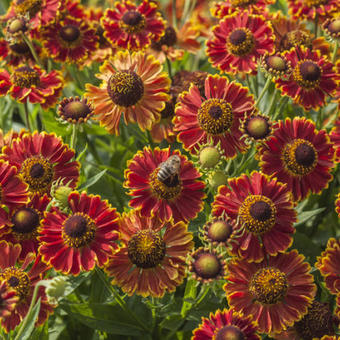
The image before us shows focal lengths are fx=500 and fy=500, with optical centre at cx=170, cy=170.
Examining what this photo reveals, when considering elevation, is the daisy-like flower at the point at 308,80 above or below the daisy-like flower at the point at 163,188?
above

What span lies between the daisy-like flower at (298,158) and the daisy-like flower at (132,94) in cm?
49

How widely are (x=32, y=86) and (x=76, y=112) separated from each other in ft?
1.33

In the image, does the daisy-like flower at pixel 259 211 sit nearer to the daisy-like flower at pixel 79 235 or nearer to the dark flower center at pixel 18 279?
the daisy-like flower at pixel 79 235

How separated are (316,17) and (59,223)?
170cm

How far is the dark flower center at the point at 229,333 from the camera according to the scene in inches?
57.7

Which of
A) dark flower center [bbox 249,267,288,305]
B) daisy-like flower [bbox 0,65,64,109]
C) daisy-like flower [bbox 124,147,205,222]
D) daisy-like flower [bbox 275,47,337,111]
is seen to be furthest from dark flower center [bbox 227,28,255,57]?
dark flower center [bbox 249,267,288,305]

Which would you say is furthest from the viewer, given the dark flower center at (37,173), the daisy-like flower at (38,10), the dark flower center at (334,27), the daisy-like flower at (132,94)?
the daisy-like flower at (38,10)

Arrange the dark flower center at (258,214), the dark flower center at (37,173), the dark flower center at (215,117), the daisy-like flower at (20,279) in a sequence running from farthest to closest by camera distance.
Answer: the dark flower center at (215,117) → the dark flower center at (37,173) → the dark flower center at (258,214) → the daisy-like flower at (20,279)

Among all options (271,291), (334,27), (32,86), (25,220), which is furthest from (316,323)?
(32,86)

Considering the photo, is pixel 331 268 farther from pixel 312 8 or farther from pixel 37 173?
pixel 312 8

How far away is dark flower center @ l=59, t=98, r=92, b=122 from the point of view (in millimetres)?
1900

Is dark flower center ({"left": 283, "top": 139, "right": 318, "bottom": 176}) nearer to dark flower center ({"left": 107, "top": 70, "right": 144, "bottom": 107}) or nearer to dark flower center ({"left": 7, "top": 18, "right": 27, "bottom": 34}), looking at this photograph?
dark flower center ({"left": 107, "top": 70, "right": 144, "bottom": 107})

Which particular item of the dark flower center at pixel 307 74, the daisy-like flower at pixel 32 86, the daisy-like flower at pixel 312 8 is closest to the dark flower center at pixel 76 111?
the daisy-like flower at pixel 32 86

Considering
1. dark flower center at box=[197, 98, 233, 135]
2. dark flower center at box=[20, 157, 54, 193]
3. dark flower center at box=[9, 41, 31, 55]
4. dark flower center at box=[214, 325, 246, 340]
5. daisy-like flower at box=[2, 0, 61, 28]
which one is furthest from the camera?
dark flower center at box=[9, 41, 31, 55]
